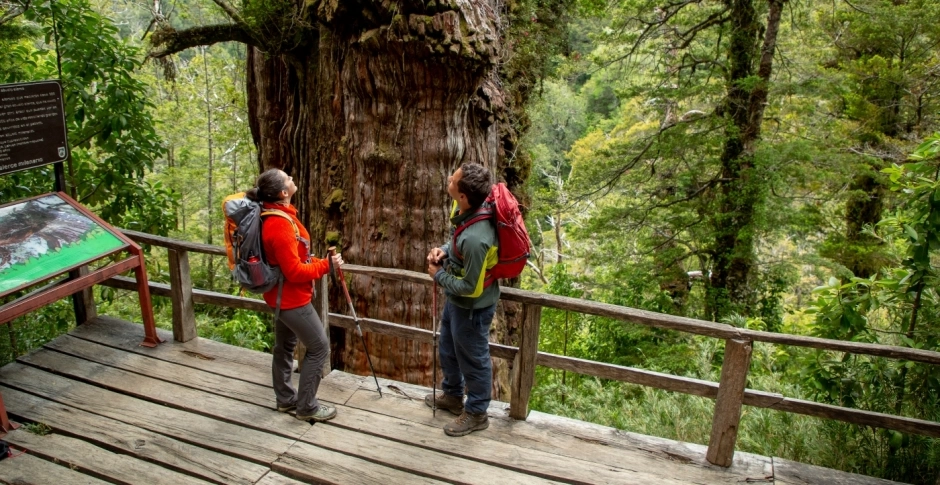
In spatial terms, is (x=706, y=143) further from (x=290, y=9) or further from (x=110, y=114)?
(x=110, y=114)

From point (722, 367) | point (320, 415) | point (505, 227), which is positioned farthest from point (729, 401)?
point (320, 415)

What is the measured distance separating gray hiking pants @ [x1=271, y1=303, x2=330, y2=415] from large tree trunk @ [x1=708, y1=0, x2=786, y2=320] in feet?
25.5

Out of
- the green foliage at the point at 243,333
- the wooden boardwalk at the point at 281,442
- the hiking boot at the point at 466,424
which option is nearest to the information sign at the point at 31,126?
the wooden boardwalk at the point at 281,442

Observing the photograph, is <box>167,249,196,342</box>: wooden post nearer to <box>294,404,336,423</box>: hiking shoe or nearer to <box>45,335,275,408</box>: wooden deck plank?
<box>45,335,275,408</box>: wooden deck plank

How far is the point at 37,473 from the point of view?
3.41 metres

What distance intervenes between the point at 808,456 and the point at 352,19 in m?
4.49

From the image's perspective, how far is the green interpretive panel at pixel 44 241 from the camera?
12.6ft

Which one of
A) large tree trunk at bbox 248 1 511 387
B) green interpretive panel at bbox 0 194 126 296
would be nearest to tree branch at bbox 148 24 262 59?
large tree trunk at bbox 248 1 511 387

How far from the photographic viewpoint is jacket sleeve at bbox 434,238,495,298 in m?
3.27

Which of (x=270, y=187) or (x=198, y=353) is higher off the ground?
(x=270, y=187)

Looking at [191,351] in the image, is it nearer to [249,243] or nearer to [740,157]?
[249,243]


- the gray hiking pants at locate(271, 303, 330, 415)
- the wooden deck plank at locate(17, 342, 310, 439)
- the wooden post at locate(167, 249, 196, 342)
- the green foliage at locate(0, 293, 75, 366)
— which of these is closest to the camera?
the gray hiking pants at locate(271, 303, 330, 415)

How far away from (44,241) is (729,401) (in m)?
4.53

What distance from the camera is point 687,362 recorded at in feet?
29.1
